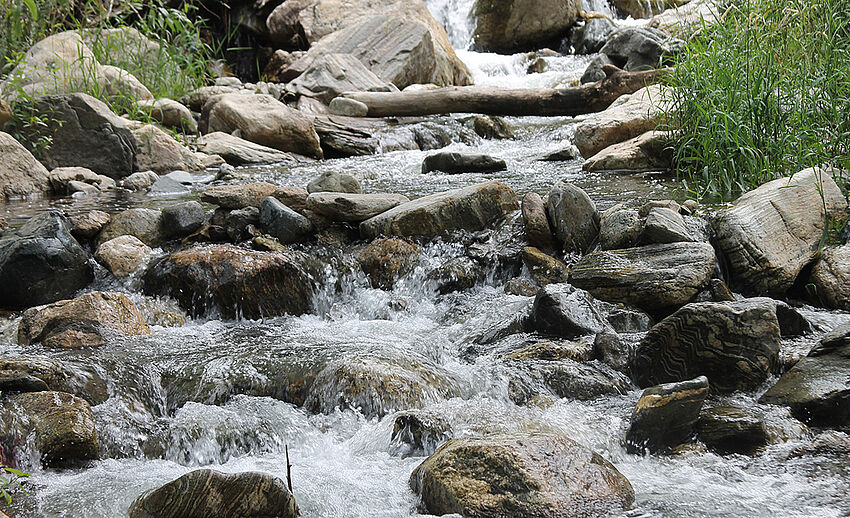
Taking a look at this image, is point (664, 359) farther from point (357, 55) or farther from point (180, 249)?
point (357, 55)

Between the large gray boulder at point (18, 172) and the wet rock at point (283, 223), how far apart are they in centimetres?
283

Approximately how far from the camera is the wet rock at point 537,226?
14.8 ft

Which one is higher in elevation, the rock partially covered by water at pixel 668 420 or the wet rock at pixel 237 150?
the wet rock at pixel 237 150

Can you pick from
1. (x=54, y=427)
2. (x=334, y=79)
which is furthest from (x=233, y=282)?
(x=334, y=79)

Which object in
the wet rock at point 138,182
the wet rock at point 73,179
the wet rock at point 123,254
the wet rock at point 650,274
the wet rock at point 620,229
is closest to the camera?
the wet rock at point 650,274

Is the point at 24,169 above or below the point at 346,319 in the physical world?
above

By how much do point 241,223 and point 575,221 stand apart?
2223 millimetres

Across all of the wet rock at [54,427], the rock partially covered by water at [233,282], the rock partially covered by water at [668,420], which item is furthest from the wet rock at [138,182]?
the rock partially covered by water at [668,420]

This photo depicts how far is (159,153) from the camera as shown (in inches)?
290

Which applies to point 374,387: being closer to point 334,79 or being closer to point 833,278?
point 833,278

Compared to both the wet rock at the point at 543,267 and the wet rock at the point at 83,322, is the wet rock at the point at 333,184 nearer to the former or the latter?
the wet rock at the point at 543,267

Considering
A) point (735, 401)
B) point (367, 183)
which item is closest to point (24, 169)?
point (367, 183)

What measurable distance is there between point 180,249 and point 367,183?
2.36 metres

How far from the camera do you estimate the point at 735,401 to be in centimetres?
293
